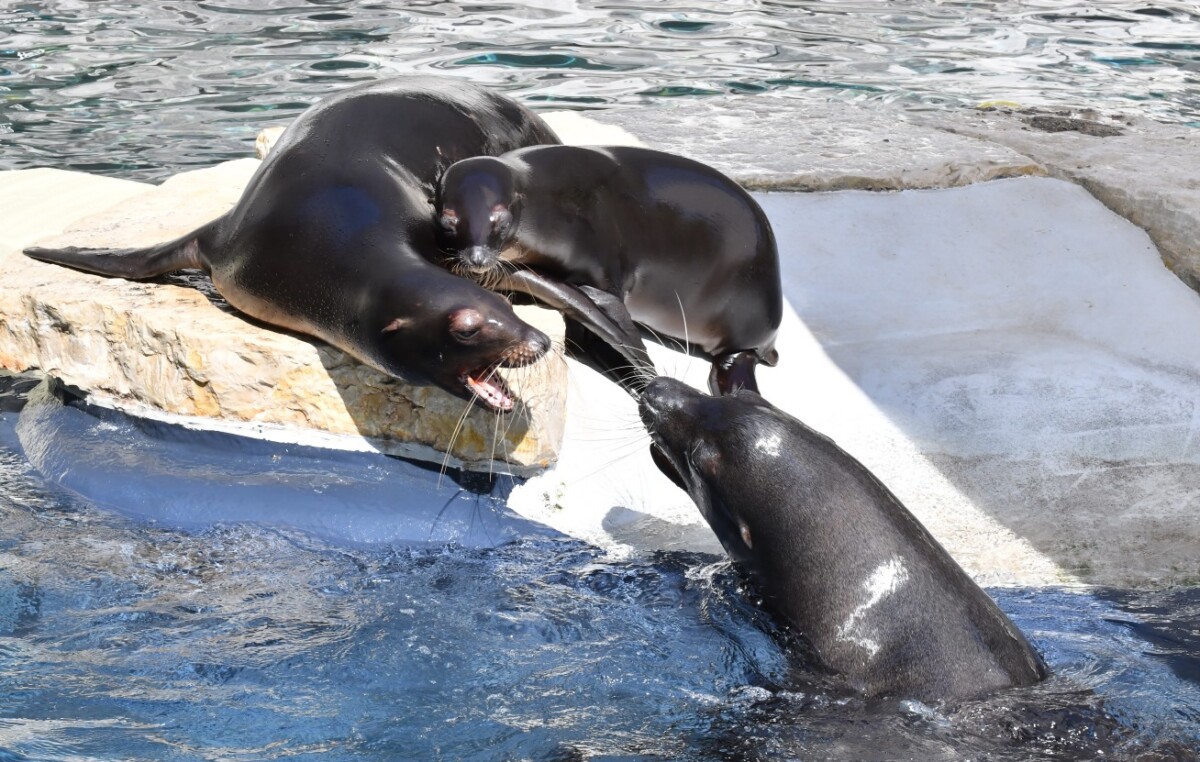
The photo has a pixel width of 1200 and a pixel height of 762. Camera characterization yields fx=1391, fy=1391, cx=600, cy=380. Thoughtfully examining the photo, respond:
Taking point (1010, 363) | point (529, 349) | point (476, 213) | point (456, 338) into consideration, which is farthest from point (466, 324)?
point (1010, 363)

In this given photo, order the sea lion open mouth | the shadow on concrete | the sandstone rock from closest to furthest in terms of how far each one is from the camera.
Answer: the sea lion open mouth → the sandstone rock → the shadow on concrete

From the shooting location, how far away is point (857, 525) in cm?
317

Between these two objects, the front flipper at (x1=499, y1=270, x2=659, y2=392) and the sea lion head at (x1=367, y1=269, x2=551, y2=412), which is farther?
the front flipper at (x1=499, y1=270, x2=659, y2=392)

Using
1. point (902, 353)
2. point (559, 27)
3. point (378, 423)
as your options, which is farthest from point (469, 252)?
point (559, 27)

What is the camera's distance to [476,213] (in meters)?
4.11

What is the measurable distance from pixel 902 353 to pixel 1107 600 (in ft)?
4.89

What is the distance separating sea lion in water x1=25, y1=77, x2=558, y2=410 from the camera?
12.1ft

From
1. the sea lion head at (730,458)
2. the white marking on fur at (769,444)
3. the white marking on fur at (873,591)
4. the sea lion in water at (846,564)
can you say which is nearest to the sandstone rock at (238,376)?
the sea lion head at (730,458)

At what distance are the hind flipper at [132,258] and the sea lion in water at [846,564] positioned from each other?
184 centimetres

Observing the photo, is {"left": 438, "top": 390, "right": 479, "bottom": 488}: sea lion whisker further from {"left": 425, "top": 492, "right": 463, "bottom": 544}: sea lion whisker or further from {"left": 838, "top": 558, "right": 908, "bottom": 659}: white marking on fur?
{"left": 838, "top": 558, "right": 908, "bottom": 659}: white marking on fur

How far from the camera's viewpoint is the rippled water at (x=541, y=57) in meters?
9.13

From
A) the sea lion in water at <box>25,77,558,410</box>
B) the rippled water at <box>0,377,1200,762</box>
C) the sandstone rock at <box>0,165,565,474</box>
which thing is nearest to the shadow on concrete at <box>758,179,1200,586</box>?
the rippled water at <box>0,377,1200,762</box>

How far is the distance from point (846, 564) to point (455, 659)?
94 centimetres

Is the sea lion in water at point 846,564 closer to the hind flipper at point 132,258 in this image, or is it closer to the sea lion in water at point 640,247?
the sea lion in water at point 640,247
